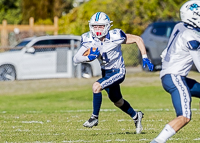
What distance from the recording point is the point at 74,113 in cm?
1034

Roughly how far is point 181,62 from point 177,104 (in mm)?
472

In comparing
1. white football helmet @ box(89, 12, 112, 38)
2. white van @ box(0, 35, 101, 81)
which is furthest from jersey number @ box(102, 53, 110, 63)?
white van @ box(0, 35, 101, 81)

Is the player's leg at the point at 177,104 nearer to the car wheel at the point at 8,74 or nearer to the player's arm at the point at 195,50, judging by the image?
the player's arm at the point at 195,50

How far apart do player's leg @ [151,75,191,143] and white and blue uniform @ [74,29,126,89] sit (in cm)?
152

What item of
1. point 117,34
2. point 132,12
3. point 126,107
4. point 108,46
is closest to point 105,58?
point 108,46

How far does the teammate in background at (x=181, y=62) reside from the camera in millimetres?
5711

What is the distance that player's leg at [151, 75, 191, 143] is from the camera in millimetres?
5668

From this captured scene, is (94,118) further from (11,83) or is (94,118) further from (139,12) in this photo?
(139,12)

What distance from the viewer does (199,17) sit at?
585 centimetres

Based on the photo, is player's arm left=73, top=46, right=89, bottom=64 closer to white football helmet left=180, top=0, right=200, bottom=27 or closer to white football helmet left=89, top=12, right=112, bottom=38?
white football helmet left=89, top=12, right=112, bottom=38

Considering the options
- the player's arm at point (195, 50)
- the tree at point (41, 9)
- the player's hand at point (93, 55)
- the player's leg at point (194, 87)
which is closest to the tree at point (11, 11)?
the tree at point (41, 9)

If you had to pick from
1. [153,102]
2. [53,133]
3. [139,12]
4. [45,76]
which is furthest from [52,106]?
[139,12]

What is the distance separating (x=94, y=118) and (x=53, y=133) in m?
0.62

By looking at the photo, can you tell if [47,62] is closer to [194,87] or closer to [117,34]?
[117,34]
